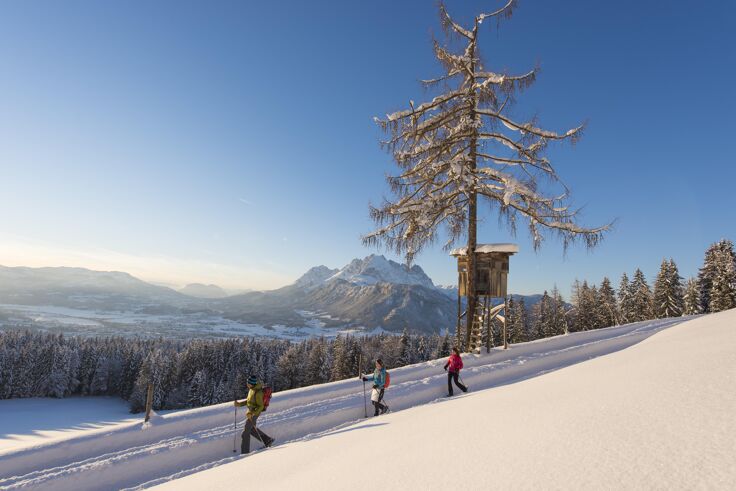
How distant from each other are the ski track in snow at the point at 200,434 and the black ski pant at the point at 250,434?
12.3 inches

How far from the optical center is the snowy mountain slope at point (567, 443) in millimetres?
2750

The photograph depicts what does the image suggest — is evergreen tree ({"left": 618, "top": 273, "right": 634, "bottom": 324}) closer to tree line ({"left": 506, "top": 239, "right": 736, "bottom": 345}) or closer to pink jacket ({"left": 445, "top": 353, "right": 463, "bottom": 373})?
tree line ({"left": 506, "top": 239, "right": 736, "bottom": 345})

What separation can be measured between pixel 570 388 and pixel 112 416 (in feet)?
285

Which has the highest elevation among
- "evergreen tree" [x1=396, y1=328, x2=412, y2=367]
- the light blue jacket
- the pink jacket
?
the pink jacket

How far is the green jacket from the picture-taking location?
9102 millimetres

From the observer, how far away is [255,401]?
30.4 ft

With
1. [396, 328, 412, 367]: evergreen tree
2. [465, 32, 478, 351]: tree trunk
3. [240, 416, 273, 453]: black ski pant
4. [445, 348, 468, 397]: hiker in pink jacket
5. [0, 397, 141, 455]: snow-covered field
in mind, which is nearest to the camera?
[240, 416, 273, 453]: black ski pant

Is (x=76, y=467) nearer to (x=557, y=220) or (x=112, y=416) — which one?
(x=557, y=220)

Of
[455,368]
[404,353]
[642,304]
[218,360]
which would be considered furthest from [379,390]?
[218,360]

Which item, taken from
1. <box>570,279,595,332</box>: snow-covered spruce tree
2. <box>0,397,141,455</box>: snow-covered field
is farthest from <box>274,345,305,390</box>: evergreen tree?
<box>570,279,595,332</box>: snow-covered spruce tree

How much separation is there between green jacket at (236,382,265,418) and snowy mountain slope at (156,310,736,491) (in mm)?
2123

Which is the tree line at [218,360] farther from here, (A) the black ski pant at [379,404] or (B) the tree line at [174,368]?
(A) the black ski pant at [379,404]

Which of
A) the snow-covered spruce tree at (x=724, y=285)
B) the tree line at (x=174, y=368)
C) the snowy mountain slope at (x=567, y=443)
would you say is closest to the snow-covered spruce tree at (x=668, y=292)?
the snow-covered spruce tree at (x=724, y=285)

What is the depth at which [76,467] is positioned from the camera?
7840mm
